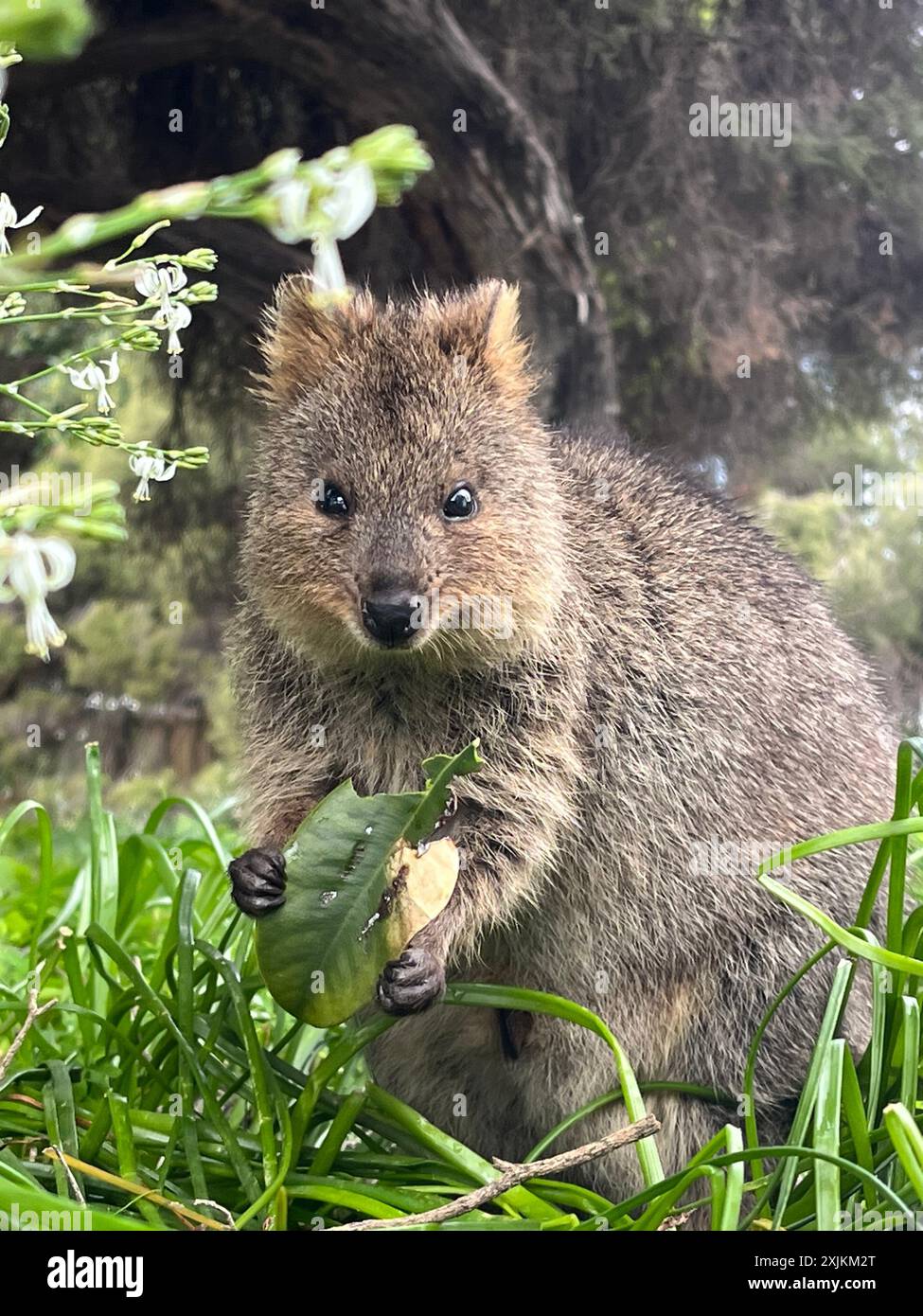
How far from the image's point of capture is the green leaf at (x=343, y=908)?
301cm

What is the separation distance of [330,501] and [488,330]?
775 millimetres

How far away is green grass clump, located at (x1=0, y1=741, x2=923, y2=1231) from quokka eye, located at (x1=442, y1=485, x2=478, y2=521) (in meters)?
1.18

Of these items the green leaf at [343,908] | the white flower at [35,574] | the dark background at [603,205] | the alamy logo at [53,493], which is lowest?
the green leaf at [343,908]

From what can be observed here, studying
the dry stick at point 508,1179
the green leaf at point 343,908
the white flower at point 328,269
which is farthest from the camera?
the green leaf at point 343,908

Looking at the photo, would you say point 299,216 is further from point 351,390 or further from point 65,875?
point 65,875

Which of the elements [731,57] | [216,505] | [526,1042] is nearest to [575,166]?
[731,57]

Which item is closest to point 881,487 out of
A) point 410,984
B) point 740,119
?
point 740,119

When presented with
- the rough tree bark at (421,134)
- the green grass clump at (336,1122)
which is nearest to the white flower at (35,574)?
the green grass clump at (336,1122)

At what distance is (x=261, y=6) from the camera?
247 inches

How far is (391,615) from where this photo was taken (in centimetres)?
321

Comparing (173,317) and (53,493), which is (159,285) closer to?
(173,317)

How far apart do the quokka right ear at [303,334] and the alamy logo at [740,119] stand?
4.17 metres

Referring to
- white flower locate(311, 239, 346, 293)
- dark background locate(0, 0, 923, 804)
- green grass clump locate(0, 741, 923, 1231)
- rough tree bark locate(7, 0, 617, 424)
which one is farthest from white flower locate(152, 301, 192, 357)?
rough tree bark locate(7, 0, 617, 424)
